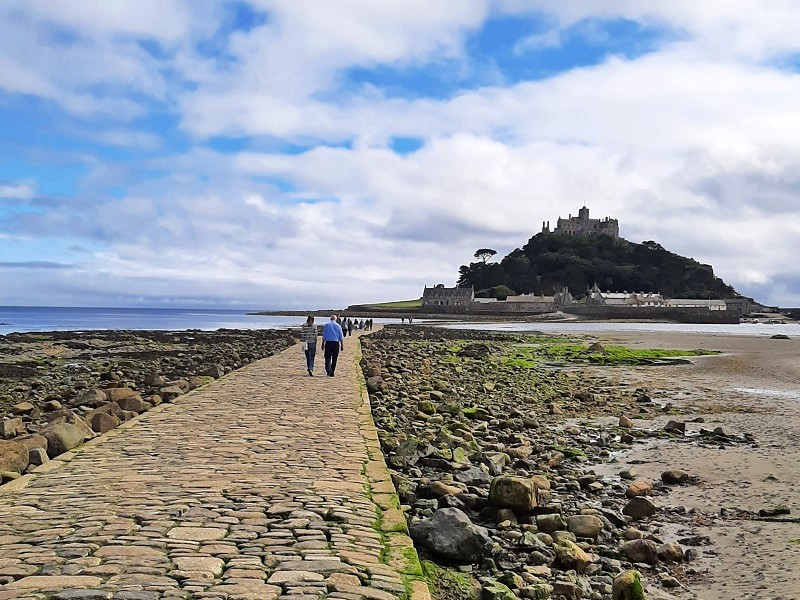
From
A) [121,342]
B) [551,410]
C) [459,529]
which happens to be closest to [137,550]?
[459,529]

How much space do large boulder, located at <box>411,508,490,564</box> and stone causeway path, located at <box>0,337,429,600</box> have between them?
32cm

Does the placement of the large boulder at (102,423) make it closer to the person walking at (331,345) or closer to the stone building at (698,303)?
the person walking at (331,345)

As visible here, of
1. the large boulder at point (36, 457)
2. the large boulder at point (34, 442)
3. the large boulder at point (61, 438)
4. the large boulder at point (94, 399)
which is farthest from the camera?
the large boulder at point (94, 399)

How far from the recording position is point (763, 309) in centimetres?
15012

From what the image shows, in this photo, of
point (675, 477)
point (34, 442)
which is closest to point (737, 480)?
point (675, 477)

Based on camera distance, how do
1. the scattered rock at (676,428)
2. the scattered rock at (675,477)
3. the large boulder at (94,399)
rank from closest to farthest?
the scattered rock at (675,477) → the scattered rock at (676,428) → the large boulder at (94,399)

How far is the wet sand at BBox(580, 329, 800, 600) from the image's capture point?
5566 millimetres

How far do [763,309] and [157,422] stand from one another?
163 meters

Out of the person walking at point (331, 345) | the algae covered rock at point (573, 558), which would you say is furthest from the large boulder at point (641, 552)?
the person walking at point (331, 345)

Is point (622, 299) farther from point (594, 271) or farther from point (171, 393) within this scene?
point (171, 393)

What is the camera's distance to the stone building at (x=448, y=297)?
131 meters

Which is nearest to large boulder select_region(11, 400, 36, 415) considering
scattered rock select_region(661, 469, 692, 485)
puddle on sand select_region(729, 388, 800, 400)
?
scattered rock select_region(661, 469, 692, 485)

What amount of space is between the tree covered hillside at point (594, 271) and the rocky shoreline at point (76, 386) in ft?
340

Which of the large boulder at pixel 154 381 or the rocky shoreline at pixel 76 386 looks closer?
the rocky shoreline at pixel 76 386
